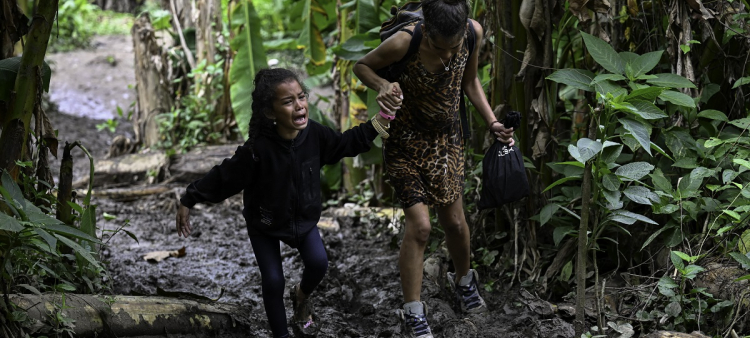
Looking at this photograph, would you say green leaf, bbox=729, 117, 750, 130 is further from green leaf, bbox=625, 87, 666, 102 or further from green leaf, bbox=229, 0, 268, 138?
green leaf, bbox=229, 0, 268, 138

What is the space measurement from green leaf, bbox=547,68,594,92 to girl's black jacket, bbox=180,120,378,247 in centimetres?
94

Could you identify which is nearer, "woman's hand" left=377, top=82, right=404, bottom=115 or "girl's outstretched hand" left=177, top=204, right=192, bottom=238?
"woman's hand" left=377, top=82, right=404, bottom=115

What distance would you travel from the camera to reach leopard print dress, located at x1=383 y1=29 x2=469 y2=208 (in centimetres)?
367

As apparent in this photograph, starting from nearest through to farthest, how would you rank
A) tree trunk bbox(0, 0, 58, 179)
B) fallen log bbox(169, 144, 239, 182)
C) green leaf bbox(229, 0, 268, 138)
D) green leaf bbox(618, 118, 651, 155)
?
green leaf bbox(618, 118, 651, 155) → tree trunk bbox(0, 0, 58, 179) → green leaf bbox(229, 0, 268, 138) → fallen log bbox(169, 144, 239, 182)

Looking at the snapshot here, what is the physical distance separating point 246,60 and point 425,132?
3.96m

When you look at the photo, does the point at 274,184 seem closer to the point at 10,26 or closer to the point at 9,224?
the point at 9,224

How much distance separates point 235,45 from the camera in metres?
7.40

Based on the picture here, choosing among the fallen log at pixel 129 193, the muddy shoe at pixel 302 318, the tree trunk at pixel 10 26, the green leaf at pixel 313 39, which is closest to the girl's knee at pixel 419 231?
the muddy shoe at pixel 302 318

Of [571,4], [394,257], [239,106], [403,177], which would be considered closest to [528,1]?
[571,4]

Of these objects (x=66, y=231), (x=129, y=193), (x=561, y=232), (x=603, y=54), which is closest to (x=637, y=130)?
(x=603, y=54)

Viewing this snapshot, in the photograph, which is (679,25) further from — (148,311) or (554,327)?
(148,311)

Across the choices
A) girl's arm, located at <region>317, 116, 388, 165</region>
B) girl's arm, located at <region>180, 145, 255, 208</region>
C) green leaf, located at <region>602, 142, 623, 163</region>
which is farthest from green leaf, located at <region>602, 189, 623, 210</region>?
girl's arm, located at <region>180, 145, 255, 208</region>

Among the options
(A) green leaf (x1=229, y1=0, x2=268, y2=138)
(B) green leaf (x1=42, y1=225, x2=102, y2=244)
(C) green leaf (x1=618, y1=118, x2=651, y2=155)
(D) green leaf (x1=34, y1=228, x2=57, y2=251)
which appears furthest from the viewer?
(A) green leaf (x1=229, y1=0, x2=268, y2=138)

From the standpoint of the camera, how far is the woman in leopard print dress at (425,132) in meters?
→ 3.56
